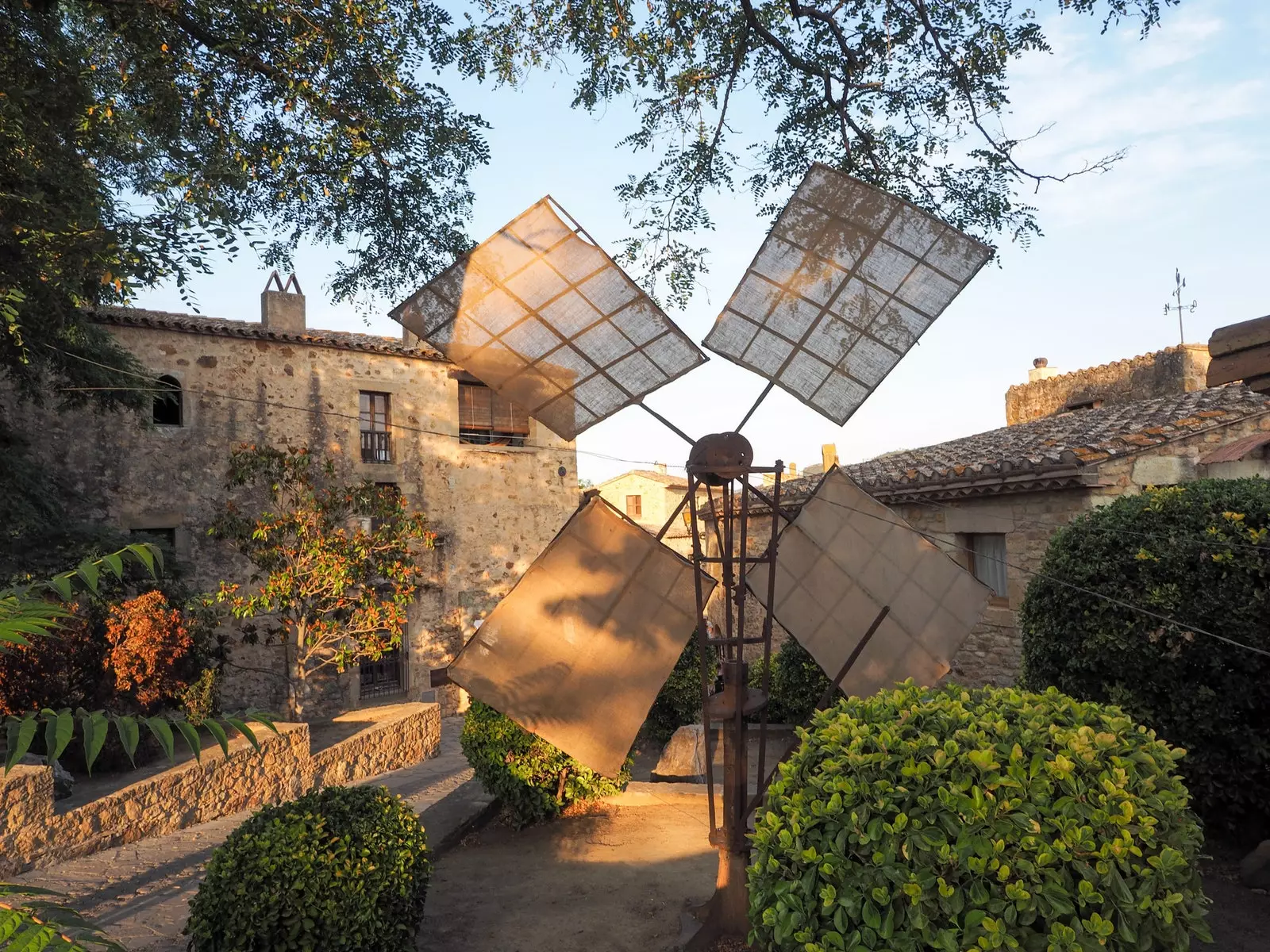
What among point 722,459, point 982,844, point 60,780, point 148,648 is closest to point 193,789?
point 60,780

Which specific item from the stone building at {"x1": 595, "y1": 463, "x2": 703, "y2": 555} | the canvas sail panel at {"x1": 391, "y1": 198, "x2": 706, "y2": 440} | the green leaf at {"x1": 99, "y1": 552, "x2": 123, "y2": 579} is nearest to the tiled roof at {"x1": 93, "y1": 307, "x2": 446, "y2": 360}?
the canvas sail panel at {"x1": 391, "y1": 198, "x2": 706, "y2": 440}

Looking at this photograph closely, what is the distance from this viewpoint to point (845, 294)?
545cm

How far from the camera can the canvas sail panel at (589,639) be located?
16.8 ft

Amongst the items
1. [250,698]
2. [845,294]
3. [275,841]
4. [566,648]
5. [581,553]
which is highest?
[845,294]

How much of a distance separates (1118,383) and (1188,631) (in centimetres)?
1717

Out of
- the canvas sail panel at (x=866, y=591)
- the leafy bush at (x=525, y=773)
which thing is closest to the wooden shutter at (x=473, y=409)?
the leafy bush at (x=525, y=773)

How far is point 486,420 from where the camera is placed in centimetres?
1980

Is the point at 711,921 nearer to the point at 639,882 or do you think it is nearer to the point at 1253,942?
the point at 639,882

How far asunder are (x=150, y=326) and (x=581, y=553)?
14.1 meters

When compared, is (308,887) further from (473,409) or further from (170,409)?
(473,409)

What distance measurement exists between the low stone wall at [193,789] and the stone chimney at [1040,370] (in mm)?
19758

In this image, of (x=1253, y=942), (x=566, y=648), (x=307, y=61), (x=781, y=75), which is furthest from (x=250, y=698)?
(x=1253, y=942)

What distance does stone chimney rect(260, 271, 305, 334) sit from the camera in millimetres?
17703

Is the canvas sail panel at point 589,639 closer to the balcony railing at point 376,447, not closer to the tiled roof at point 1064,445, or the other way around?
the tiled roof at point 1064,445
